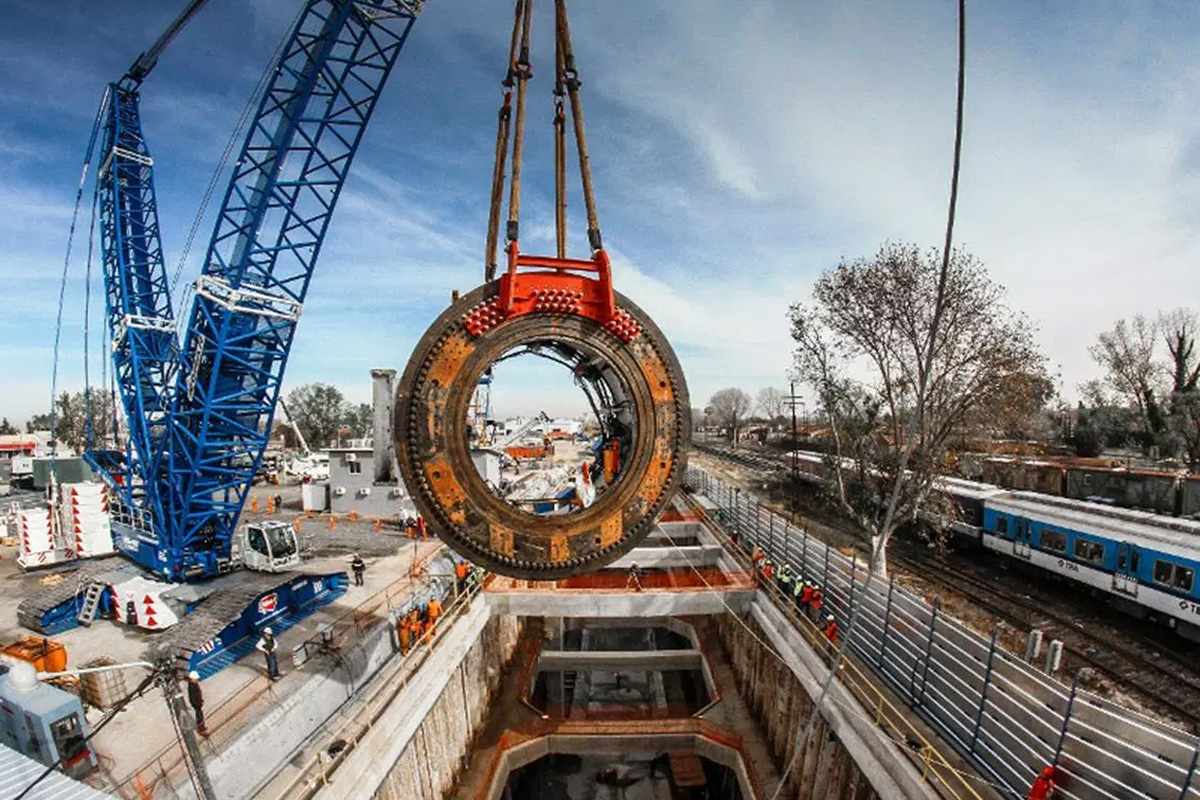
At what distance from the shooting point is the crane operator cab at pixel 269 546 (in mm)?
17750

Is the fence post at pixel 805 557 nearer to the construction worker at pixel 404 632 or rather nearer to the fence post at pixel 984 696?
the fence post at pixel 984 696

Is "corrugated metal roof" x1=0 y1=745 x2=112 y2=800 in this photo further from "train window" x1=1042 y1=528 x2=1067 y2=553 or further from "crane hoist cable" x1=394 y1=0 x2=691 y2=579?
"train window" x1=1042 y1=528 x2=1067 y2=553

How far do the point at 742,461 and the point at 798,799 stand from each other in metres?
57.4

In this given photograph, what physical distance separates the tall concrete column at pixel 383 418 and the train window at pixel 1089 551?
78.3 ft

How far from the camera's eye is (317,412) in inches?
3433

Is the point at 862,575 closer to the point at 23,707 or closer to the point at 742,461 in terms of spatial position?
the point at 23,707

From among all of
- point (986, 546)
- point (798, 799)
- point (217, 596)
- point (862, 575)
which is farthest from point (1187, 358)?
point (217, 596)

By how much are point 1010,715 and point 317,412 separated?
93540mm

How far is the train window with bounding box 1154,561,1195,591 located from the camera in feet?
53.0

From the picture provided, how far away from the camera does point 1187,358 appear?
42844mm

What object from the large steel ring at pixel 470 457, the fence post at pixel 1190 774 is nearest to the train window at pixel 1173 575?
the fence post at pixel 1190 774

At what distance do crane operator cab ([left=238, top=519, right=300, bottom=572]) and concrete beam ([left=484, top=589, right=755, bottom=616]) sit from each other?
23.5 ft

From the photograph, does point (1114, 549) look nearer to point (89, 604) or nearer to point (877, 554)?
point (877, 554)

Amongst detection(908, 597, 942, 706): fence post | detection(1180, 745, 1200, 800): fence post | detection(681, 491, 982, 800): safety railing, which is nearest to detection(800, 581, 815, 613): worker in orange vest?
detection(681, 491, 982, 800): safety railing
